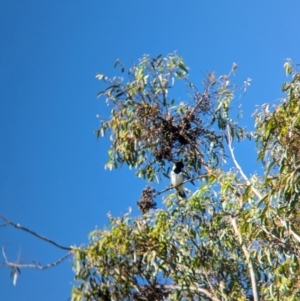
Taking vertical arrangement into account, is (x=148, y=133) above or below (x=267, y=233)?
above

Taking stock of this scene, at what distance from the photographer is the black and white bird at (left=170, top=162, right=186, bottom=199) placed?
6.37 meters

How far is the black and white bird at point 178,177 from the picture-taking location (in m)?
6.37

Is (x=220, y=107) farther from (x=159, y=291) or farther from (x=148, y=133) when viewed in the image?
(x=159, y=291)

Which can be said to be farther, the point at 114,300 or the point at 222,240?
the point at 222,240

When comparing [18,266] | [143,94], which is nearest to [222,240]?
[143,94]

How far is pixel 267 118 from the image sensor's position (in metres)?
5.19

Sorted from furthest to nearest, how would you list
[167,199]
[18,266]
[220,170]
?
[167,199] → [220,170] → [18,266]

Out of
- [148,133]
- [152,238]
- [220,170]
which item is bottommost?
[152,238]

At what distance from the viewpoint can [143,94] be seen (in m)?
6.09

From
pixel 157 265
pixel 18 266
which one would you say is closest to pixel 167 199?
pixel 157 265

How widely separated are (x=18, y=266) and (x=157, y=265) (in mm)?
1147

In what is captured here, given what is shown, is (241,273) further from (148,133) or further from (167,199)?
(148,133)

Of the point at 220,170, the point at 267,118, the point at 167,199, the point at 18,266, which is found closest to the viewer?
the point at 18,266

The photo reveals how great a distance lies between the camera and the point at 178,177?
640 centimetres
